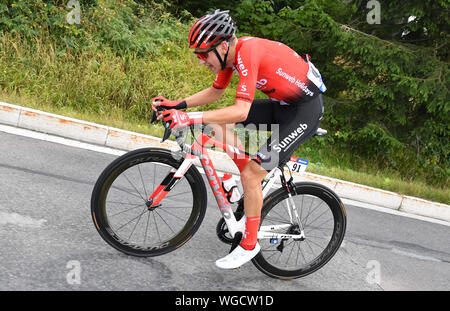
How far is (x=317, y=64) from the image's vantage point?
931 centimetres

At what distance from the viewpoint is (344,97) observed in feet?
31.7

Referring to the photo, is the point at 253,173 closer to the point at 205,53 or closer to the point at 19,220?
the point at 205,53

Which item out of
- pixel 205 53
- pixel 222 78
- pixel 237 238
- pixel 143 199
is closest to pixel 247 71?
pixel 205 53

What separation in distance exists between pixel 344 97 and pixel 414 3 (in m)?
2.28

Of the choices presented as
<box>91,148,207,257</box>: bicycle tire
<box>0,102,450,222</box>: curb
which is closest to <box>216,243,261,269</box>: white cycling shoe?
<box>91,148,207,257</box>: bicycle tire

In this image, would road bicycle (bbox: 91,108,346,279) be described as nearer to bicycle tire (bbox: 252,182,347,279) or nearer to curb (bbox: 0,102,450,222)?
bicycle tire (bbox: 252,182,347,279)

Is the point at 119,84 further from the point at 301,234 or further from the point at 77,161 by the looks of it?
the point at 301,234

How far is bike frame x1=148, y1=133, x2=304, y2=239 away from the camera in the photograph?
11.2ft

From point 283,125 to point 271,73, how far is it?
0.44m

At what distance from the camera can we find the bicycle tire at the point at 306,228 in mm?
3646

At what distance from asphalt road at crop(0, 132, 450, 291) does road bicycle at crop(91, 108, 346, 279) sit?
164mm

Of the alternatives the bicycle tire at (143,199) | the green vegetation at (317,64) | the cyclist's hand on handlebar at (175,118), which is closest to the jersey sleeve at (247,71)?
the cyclist's hand on handlebar at (175,118)

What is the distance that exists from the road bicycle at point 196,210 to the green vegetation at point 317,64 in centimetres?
335
